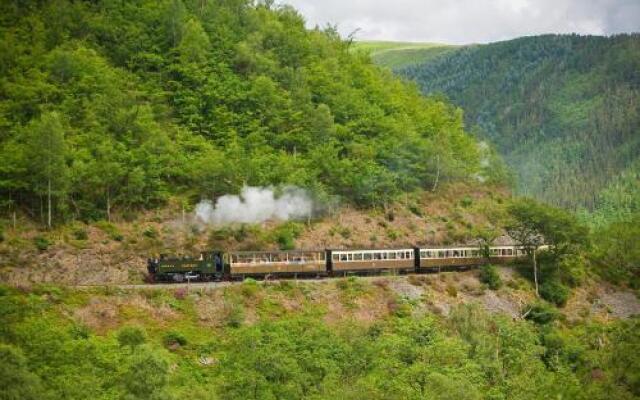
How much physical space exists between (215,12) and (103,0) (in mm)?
13473

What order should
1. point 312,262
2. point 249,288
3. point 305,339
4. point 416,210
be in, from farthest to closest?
point 416,210 < point 312,262 < point 249,288 < point 305,339

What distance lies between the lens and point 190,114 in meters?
87.2

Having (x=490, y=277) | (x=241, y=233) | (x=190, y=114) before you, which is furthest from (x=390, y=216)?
(x=190, y=114)

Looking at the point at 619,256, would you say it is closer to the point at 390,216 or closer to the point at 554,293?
the point at 554,293

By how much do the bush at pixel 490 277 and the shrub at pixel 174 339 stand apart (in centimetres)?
3119

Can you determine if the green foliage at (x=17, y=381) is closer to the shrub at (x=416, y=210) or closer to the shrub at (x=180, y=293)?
the shrub at (x=180, y=293)

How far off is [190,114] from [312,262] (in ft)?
91.2

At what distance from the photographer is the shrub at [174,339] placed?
5288 cm

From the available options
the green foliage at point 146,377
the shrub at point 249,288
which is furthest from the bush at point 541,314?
the green foliage at point 146,377

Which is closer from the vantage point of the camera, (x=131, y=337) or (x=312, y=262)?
(x=131, y=337)

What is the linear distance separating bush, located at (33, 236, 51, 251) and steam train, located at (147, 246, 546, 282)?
8554 millimetres

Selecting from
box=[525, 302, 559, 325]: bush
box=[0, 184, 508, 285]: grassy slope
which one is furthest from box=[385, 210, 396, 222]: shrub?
box=[525, 302, 559, 325]: bush

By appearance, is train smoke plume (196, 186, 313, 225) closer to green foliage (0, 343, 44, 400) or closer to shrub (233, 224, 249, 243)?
shrub (233, 224, 249, 243)

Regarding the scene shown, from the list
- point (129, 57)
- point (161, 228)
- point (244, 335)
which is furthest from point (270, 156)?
point (244, 335)
